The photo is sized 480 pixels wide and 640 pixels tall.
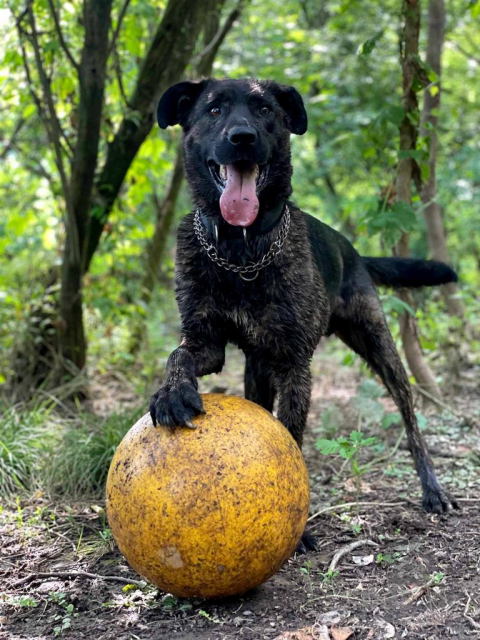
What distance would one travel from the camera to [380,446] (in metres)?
5.06

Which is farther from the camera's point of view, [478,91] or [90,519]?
[478,91]

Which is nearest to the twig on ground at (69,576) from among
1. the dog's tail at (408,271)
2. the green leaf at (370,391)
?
the dog's tail at (408,271)

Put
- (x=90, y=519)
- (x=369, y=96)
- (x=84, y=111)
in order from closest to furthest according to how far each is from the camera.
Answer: (x=90, y=519) → (x=84, y=111) → (x=369, y=96)

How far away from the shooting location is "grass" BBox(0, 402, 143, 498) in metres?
4.40

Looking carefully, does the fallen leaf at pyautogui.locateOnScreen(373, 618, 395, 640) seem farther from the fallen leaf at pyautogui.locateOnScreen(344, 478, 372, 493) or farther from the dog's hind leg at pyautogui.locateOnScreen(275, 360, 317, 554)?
the fallen leaf at pyautogui.locateOnScreen(344, 478, 372, 493)

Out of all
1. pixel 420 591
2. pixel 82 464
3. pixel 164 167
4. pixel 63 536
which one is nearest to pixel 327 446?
pixel 420 591

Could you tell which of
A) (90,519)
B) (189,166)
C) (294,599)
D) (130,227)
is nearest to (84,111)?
(130,227)

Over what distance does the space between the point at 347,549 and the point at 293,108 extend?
2314mm

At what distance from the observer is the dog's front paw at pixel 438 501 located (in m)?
4.02

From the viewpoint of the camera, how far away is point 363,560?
10.9 feet

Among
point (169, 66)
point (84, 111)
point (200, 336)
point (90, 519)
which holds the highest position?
point (169, 66)

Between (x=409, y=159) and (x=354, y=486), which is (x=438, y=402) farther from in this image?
(x=409, y=159)

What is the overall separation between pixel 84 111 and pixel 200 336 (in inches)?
113

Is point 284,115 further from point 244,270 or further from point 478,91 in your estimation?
point 478,91
